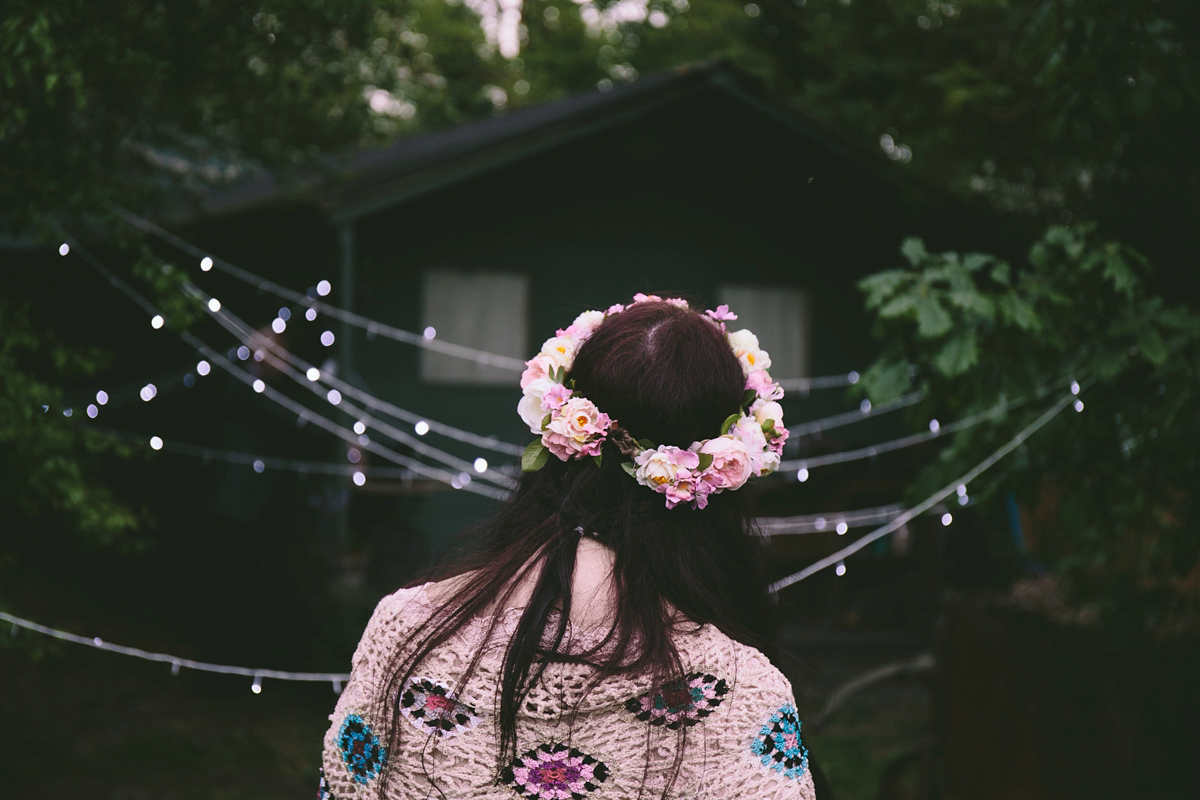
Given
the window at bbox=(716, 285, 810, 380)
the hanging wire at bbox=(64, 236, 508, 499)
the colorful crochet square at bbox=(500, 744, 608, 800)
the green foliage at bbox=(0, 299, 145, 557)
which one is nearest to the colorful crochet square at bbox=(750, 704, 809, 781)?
the colorful crochet square at bbox=(500, 744, 608, 800)

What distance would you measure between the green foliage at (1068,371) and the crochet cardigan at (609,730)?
1.64 m

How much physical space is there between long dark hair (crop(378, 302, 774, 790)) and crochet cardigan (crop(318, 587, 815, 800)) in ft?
0.07

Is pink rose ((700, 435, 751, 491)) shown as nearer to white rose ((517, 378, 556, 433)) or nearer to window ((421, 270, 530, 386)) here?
white rose ((517, 378, 556, 433))

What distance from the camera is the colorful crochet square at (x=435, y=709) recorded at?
1.49m

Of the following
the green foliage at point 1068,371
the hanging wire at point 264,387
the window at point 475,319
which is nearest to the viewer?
the green foliage at point 1068,371

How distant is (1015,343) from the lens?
10.3 feet

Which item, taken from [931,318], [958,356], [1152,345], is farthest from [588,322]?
[1152,345]

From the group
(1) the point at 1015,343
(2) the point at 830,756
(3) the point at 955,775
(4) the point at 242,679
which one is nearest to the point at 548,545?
(1) the point at 1015,343

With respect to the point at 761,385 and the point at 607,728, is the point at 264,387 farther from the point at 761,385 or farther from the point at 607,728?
the point at 607,728

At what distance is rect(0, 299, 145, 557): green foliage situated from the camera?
3.02 m

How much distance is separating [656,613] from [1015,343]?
2.05 metres

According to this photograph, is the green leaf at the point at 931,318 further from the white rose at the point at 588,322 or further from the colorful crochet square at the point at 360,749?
the colorful crochet square at the point at 360,749

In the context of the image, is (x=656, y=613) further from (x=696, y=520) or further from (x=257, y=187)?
(x=257, y=187)

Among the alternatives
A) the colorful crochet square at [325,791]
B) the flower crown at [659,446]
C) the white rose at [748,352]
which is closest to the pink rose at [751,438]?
the flower crown at [659,446]
